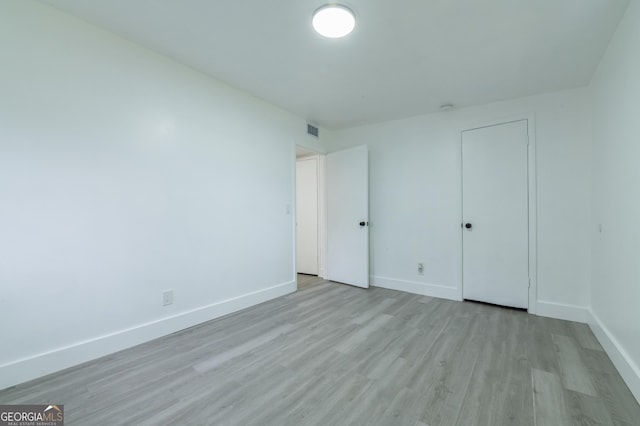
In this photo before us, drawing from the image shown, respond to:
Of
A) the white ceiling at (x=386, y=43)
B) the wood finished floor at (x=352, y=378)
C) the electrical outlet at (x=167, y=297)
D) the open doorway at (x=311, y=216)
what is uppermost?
the white ceiling at (x=386, y=43)

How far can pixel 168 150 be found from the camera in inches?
98.3

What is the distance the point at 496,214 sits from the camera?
3.28 m

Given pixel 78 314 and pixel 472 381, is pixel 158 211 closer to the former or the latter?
pixel 78 314

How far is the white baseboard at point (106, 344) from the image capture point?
1.76m

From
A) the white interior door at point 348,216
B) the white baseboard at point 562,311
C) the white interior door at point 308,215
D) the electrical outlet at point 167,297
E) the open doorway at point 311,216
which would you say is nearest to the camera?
the electrical outlet at point 167,297

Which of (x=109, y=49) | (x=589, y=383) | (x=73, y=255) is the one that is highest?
(x=109, y=49)

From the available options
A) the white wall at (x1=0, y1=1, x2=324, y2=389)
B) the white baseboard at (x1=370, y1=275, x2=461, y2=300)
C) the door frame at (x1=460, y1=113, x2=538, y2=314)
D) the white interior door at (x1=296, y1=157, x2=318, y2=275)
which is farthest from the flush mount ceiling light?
the white baseboard at (x1=370, y1=275, x2=461, y2=300)

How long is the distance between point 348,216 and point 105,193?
296 centimetres

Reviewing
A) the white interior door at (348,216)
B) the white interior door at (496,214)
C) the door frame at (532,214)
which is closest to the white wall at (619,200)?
the door frame at (532,214)

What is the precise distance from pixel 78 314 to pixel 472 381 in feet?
9.08

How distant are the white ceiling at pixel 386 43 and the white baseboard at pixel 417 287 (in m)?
2.37

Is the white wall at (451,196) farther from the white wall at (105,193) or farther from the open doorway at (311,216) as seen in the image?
the white wall at (105,193)

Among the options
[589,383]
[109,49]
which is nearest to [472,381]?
[589,383]

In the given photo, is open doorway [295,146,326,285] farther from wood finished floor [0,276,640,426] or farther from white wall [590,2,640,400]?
white wall [590,2,640,400]
